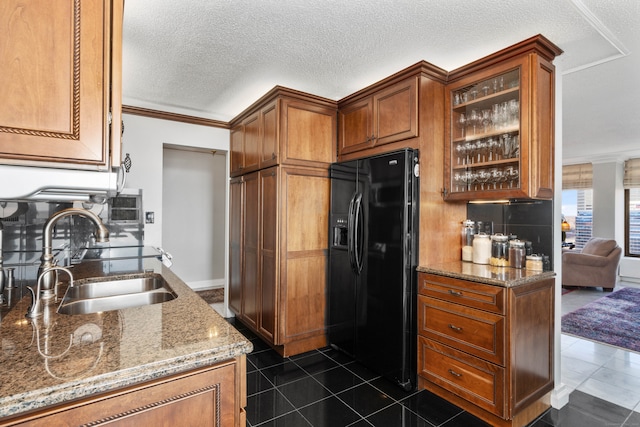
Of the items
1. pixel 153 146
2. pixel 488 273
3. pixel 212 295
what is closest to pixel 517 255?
pixel 488 273

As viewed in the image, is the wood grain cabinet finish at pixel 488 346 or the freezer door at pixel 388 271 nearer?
the wood grain cabinet finish at pixel 488 346

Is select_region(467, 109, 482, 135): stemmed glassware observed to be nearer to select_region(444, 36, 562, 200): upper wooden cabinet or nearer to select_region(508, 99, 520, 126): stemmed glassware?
select_region(444, 36, 562, 200): upper wooden cabinet

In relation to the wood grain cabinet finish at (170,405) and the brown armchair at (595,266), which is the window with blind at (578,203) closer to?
the brown armchair at (595,266)

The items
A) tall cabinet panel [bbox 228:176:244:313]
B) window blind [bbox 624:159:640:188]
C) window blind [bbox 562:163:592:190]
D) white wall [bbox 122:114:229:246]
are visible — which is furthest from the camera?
window blind [bbox 562:163:592:190]

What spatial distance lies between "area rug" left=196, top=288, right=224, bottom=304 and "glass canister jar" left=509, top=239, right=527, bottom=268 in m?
3.81

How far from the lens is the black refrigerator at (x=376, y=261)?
2406mm

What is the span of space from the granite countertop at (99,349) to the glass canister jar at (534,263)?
207 centimetres

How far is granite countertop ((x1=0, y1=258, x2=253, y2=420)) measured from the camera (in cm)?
81

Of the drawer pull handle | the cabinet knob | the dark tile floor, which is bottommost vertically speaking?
the dark tile floor

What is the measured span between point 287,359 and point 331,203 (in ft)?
4.84

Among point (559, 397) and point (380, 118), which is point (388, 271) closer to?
point (380, 118)

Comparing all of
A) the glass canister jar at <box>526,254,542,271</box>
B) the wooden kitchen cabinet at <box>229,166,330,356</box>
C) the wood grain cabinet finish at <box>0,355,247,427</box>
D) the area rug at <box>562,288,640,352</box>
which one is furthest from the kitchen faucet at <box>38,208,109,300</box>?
the area rug at <box>562,288,640,352</box>

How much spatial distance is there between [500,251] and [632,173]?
20.1 ft

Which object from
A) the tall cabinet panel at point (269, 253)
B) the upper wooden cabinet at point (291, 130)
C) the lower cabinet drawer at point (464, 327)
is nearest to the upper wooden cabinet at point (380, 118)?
the upper wooden cabinet at point (291, 130)
